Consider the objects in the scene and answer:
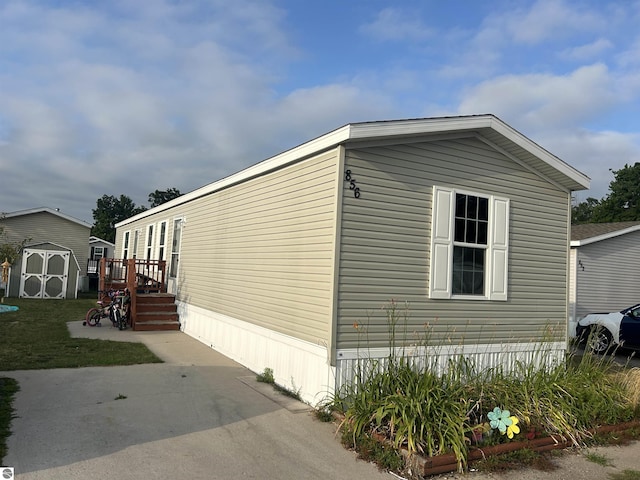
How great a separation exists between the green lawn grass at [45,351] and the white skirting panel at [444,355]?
339cm

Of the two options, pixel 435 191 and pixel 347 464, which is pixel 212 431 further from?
pixel 435 191

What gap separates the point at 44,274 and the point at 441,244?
59.9 ft

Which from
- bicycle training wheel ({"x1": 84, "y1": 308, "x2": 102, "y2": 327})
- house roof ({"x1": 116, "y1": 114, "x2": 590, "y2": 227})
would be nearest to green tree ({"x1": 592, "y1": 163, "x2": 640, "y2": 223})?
house roof ({"x1": 116, "y1": 114, "x2": 590, "y2": 227})

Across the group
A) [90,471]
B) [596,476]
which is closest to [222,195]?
[90,471]

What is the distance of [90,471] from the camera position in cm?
385

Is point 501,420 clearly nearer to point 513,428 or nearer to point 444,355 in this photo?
point 513,428

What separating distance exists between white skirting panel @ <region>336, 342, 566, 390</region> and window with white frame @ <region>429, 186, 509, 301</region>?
27.9 inches

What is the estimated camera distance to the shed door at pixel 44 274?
63.8ft

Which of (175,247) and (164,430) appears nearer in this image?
(164,430)

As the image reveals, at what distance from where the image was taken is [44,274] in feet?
64.6

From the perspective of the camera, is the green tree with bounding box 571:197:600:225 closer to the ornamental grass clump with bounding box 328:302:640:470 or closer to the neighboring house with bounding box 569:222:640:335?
the neighboring house with bounding box 569:222:640:335

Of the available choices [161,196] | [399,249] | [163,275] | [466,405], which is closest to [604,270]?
[399,249]

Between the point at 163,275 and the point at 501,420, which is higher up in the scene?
the point at 163,275

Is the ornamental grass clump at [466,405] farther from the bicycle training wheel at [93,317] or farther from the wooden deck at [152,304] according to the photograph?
the bicycle training wheel at [93,317]
